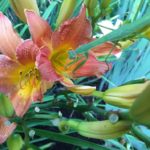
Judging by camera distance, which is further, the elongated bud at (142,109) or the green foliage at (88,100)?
the green foliage at (88,100)

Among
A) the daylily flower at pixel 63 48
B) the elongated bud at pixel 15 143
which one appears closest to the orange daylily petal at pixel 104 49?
the daylily flower at pixel 63 48

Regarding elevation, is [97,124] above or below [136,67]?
above

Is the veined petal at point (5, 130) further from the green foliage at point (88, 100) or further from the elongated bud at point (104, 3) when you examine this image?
the elongated bud at point (104, 3)

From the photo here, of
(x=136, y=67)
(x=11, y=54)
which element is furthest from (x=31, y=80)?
(x=136, y=67)

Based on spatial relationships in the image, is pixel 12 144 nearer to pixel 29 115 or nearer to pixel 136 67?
pixel 29 115

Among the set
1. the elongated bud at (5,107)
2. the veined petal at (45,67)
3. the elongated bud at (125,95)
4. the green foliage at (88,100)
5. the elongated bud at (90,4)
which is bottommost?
the green foliage at (88,100)

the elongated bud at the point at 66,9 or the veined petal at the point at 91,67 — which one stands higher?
the elongated bud at the point at 66,9
